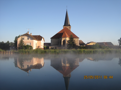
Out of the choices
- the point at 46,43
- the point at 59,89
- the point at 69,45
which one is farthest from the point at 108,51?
the point at 46,43

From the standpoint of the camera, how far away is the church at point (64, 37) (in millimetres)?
42444

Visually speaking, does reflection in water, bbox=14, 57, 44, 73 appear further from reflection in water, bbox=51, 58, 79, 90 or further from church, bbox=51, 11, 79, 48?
church, bbox=51, 11, 79, 48

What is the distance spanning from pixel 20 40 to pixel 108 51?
95.0 ft

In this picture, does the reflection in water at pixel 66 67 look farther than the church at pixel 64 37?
No

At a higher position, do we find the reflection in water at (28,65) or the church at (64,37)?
the church at (64,37)

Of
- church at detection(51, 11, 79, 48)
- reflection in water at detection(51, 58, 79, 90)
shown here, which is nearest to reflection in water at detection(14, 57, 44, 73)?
reflection in water at detection(51, 58, 79, 90)

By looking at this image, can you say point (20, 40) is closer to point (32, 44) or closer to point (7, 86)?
point (32, 44)

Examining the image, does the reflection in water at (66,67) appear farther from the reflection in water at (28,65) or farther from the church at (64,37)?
the church at (64,37)

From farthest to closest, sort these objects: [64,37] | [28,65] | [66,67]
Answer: [64,37] < [28,65] < [66,67]

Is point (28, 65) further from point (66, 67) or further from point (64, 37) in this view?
point (64, 37)

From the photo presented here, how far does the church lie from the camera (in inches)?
1671

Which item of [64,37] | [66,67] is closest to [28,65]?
[66,67]

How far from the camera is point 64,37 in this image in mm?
42438

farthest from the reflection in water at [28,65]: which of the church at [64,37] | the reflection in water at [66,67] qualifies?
the church at [64,37]
